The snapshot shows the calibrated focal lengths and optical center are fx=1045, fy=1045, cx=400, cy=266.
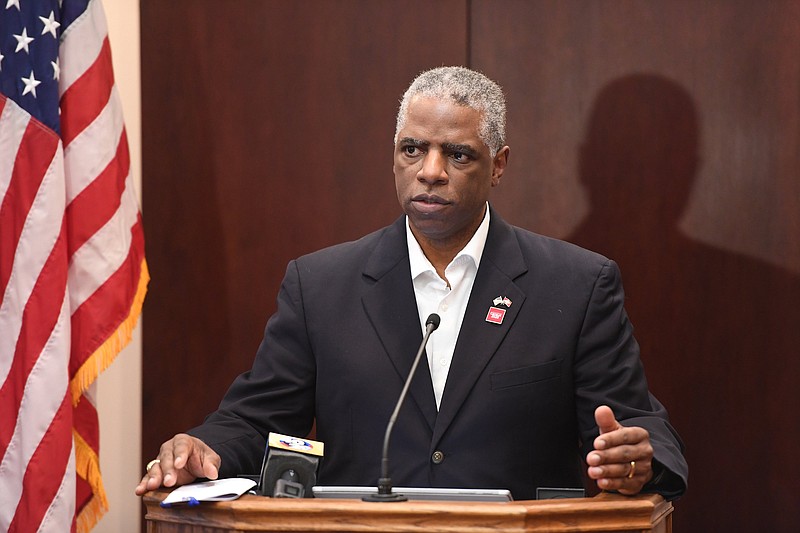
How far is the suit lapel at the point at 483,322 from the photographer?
8.71 feet

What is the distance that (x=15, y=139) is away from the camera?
A: 11.2 feet

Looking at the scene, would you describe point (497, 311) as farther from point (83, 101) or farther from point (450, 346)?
point (83, 101)

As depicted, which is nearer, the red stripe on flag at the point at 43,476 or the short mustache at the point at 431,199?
the short mustache at the point at 431,199

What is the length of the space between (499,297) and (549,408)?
32cm

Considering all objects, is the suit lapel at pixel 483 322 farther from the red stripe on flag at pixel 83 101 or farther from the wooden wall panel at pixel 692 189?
the red stripe on flag at pixel 83 101

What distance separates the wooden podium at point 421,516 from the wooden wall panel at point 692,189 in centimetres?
194

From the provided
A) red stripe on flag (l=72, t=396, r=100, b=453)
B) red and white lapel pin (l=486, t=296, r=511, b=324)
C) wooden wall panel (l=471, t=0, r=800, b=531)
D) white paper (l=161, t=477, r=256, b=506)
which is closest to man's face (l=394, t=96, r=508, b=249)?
red and white lapel pin (l=486, t=296, r=511, b=324)

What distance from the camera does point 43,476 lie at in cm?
338

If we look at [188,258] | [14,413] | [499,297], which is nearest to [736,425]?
[499,297]

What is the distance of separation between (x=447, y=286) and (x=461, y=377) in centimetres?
32

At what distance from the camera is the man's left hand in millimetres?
2129

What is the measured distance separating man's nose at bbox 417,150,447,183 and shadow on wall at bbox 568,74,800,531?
1.34 metres

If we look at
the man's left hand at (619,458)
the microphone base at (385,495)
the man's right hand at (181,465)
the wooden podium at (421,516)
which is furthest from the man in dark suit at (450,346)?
the microphone base at (385,495)

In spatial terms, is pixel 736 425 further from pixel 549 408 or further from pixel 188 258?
pixel 188 258
